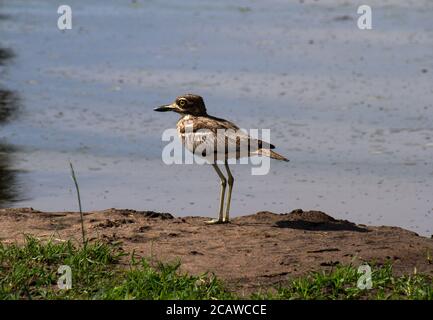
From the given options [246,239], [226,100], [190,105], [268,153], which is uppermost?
[190,105]

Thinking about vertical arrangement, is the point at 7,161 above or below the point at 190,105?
below

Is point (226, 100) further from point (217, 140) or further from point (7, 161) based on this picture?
point (217, 140)

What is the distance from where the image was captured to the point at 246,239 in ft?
30.0

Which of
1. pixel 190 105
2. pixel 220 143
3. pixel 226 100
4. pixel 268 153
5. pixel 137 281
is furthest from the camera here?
pixel 226 100

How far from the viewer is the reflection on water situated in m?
10.9

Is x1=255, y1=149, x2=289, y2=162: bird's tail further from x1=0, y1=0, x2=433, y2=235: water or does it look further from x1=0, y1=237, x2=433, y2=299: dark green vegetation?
x1=0, y1=237, x2=433, y2=299: dark green vegetation

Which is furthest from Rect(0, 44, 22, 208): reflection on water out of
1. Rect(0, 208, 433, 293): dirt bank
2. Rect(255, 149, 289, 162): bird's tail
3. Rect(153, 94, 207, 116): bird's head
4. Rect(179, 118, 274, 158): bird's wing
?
Rect(255, 149, 289, 162): bird's tail

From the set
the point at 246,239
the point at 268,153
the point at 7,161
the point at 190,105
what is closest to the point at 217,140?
the point at 268,153

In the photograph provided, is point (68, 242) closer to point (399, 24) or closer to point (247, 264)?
point (247, 264)

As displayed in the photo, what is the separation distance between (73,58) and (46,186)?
5123 mm

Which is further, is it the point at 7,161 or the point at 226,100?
the point at 226,100

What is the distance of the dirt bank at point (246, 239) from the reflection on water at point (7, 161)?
2.72 feet

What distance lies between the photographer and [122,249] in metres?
8.66

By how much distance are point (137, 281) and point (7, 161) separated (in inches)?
168
